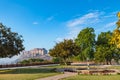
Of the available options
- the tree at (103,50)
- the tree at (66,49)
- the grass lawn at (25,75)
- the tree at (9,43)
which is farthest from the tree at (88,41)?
the grass lawn at (25,75)

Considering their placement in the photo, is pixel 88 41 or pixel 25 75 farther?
pixel 88 41

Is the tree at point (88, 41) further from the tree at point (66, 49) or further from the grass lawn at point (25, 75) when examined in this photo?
the grass lawn at point (25, 75)

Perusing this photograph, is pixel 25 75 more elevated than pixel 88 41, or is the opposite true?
pixel 88 41

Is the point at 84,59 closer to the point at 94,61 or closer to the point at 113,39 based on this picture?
the point at 94,61

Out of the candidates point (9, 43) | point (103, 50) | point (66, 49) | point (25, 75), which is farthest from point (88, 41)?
point (25, 75)

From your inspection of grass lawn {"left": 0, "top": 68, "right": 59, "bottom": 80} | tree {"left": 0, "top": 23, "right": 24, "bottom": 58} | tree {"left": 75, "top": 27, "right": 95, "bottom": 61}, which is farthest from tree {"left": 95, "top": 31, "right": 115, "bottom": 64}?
grass lawn {"left": 0, "top": 68, "right": 59, "bottom": 80}

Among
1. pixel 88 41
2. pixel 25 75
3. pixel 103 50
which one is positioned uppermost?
pixel 88 41

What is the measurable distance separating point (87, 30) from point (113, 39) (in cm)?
7630

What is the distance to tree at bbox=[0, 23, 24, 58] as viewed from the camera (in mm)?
44562

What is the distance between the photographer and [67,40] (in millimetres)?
76688

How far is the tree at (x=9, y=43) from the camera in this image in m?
44.6

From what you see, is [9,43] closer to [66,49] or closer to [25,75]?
[25,75]

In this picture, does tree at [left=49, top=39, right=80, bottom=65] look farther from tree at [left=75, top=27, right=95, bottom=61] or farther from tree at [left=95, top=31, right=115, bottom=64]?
tree at [left=75, top=27, right=95, bottom=61]

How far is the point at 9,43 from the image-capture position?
4566 centimetres
